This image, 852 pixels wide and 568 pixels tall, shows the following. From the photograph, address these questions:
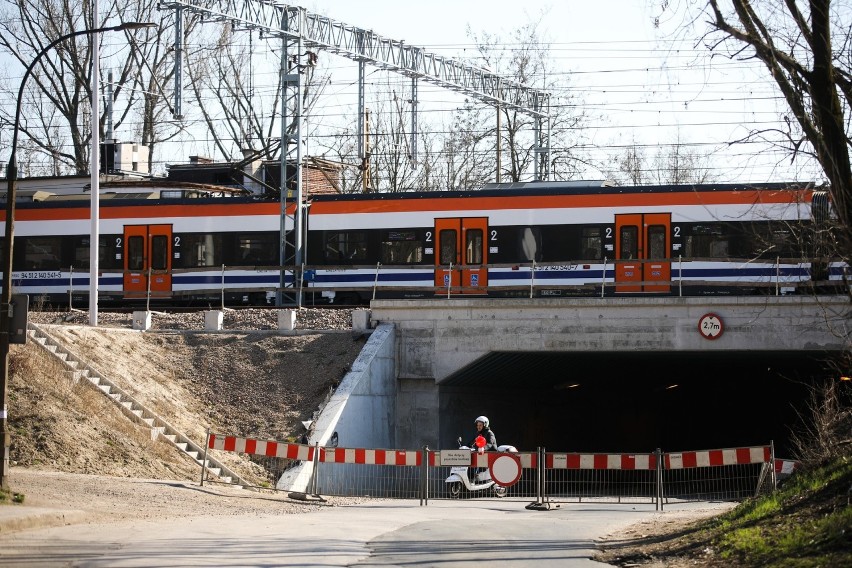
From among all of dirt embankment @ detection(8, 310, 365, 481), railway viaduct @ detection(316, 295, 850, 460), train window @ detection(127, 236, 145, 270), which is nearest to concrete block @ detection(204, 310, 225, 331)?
dirt embankment @ detection(8, 310, 365, 481)

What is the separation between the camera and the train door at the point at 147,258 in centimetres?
3706

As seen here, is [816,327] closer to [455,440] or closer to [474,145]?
[455,440]

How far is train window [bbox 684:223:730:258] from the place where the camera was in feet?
111

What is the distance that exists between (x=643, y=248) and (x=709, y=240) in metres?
1.81

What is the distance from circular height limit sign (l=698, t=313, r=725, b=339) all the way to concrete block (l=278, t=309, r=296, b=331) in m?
10.3

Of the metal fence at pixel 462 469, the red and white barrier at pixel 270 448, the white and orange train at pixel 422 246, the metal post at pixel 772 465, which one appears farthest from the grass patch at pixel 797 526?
the white and orange train at pixel 422 246

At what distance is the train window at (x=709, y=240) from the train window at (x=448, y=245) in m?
6.53

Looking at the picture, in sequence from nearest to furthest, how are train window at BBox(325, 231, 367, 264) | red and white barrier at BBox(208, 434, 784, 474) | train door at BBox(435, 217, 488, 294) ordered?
red and white barrier at BBox(208, 434, 784, 474) → train door at BBox(435, 217, 488, 294) → train window at BBox(325, 231, 367, 264)

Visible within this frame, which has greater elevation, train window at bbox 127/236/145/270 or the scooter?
train window at bbox 127/236/145/270

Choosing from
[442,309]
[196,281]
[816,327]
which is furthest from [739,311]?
[196,281]

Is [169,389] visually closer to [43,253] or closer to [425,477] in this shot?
[425,477]

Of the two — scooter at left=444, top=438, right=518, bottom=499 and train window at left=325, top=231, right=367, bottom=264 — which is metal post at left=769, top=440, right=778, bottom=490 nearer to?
scooter at left=444, top=438, right=518, bottom=499

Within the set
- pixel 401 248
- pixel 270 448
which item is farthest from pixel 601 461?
pixel 401 248

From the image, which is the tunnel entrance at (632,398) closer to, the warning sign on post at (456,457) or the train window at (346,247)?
the train window at (346,247)
